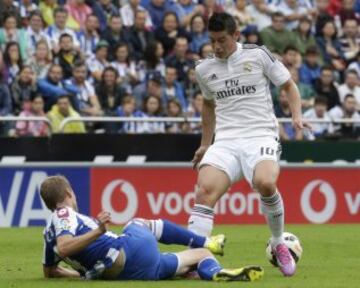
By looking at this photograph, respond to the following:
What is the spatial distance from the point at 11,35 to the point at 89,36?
166 cm

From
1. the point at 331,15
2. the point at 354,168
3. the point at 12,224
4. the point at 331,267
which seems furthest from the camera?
the point at 331,15

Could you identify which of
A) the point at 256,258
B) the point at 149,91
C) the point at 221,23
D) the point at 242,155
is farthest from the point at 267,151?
the point at 149,91

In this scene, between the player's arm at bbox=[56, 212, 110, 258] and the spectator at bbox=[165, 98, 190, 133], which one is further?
the spectator at bbox=[165, 98, 190, 133]

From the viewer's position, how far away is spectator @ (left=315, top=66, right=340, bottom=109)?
22.4 metres

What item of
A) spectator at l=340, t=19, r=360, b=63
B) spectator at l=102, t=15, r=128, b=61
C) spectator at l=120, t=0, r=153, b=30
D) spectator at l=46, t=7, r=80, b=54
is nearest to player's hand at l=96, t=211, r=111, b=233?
spectator at l=46, t=7, r=80, b=54

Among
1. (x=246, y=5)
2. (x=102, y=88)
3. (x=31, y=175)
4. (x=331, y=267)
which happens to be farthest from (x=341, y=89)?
(x=331, y=267)

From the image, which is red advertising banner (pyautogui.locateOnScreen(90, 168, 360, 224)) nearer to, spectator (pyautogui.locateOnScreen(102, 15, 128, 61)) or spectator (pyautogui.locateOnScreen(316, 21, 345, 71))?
spectator (pyautogui.locateOnScreen(102, 15, 128, 61))

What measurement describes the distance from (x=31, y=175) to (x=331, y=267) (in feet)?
24.2

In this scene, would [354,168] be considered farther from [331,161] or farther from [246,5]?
[246,5]

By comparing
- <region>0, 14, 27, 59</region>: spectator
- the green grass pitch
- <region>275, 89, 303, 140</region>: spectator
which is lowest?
the green grass pitch

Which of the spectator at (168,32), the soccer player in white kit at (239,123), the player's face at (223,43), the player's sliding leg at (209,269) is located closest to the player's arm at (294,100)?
the soccer player in white kit at (239,123)

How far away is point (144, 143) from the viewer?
19.1m

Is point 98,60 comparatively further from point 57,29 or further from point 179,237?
point 179,237

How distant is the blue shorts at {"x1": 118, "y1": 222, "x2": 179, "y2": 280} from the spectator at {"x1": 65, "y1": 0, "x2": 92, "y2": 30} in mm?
11899
